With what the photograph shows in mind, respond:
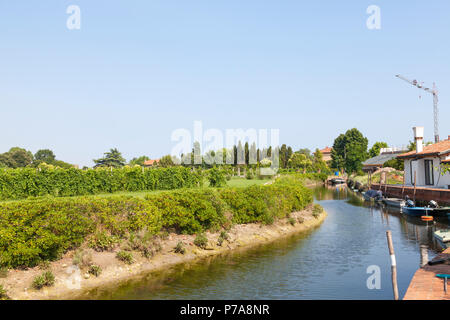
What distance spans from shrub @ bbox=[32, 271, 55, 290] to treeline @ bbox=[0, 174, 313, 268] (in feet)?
3.31

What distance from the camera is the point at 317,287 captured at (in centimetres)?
1594

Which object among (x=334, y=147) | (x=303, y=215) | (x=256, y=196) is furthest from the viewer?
(x=334, y=147)

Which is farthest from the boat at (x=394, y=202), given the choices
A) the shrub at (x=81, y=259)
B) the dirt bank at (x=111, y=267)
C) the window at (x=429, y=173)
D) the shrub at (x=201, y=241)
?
the shrub at (x=81, y=259)

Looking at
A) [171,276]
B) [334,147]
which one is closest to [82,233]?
[171,276]

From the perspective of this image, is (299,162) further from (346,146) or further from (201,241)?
(201,241)

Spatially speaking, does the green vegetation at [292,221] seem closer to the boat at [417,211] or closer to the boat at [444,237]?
the boat at [444,237]

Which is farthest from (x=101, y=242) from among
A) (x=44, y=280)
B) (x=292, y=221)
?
(x=292, y=221)

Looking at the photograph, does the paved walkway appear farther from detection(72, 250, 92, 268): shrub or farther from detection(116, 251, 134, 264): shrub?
→ detection(72, 250, 92, 268): shrub

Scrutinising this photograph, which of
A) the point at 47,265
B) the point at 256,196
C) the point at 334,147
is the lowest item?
the point at 47,265

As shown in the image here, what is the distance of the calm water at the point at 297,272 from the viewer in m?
15.1

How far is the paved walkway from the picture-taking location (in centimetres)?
1144

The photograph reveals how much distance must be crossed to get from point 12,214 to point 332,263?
1509 cm

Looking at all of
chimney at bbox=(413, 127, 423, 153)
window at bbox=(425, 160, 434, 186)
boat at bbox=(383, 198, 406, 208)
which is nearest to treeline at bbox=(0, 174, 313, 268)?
boat at bbox=(383, 198, 406, 208)

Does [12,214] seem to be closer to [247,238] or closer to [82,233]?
[82,233]
